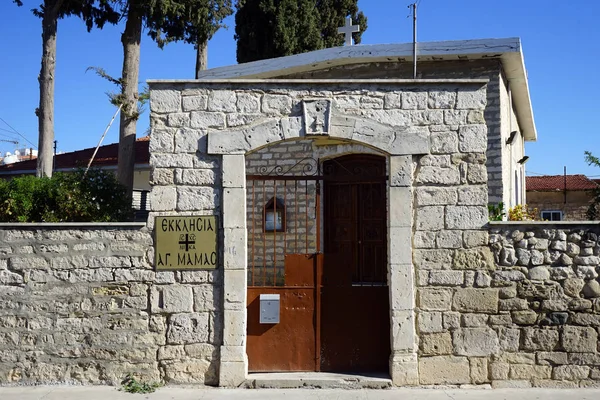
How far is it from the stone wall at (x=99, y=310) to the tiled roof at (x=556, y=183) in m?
19.4

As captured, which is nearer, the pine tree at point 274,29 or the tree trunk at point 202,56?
the tree trunk at point 202,56

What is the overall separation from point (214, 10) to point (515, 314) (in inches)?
410

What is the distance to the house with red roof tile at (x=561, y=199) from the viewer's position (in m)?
22.1

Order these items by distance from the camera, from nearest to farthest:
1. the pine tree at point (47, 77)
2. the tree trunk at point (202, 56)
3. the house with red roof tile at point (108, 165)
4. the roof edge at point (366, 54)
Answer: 1. the roof edge at point (366, 54)
2. the pine tree at point (47, 77)
3. the tree trunk at point (202, 56)
4. the house with red roof tile at point (108, 165)

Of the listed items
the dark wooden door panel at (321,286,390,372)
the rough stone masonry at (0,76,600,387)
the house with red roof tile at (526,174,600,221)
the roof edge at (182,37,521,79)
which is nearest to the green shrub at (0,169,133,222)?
the rough stone masonry at (0,76,600,387)

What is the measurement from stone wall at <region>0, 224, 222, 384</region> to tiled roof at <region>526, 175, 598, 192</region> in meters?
19.4

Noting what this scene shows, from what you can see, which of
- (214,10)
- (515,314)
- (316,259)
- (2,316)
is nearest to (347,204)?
(316,259)

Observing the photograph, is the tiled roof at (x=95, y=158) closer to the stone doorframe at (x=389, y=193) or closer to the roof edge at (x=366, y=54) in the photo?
the roof edge at (x=366, y=54)

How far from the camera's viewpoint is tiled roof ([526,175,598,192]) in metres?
22.6

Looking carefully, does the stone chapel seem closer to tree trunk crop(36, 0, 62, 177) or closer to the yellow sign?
the yellow sign

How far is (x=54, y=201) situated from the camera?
671cm

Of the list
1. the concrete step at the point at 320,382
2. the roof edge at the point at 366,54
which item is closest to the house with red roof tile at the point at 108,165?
the roof edge at the point at 366,54

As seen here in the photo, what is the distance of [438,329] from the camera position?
602cm

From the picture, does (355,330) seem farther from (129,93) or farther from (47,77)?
(47,77)
